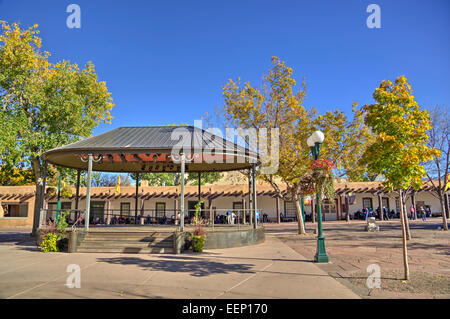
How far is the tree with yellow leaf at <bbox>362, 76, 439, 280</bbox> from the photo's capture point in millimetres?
6691

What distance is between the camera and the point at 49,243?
11500 mm

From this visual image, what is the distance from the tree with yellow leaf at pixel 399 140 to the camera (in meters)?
6.69

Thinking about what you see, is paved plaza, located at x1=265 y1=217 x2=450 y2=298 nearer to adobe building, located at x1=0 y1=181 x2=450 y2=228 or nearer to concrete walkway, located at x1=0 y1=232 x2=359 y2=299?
concrete walkway, located at x1=0 y1=232 x2=359 y2=299

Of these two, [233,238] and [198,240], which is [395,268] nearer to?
[233,238]

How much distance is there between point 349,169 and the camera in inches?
709

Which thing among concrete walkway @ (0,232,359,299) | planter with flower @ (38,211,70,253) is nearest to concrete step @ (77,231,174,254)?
concrete walkway @ (0,232,359,299)

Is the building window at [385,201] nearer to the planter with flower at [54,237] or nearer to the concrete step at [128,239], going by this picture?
the concrete step at [128,239]

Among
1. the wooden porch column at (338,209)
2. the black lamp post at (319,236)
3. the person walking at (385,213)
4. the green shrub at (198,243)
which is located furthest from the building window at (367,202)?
the green shrub at (198,243)

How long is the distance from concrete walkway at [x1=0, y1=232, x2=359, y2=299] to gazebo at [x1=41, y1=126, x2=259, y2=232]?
237cm

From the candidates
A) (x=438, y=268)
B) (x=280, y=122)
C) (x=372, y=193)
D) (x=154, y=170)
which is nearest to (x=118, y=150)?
(x=154, y=170)

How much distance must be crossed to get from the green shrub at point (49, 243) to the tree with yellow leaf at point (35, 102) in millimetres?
4259

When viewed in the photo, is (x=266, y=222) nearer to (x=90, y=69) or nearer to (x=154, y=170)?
(x=154, y=170)

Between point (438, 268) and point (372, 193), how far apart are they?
26866 millimetres

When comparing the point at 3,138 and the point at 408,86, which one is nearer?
the point at 408,86
